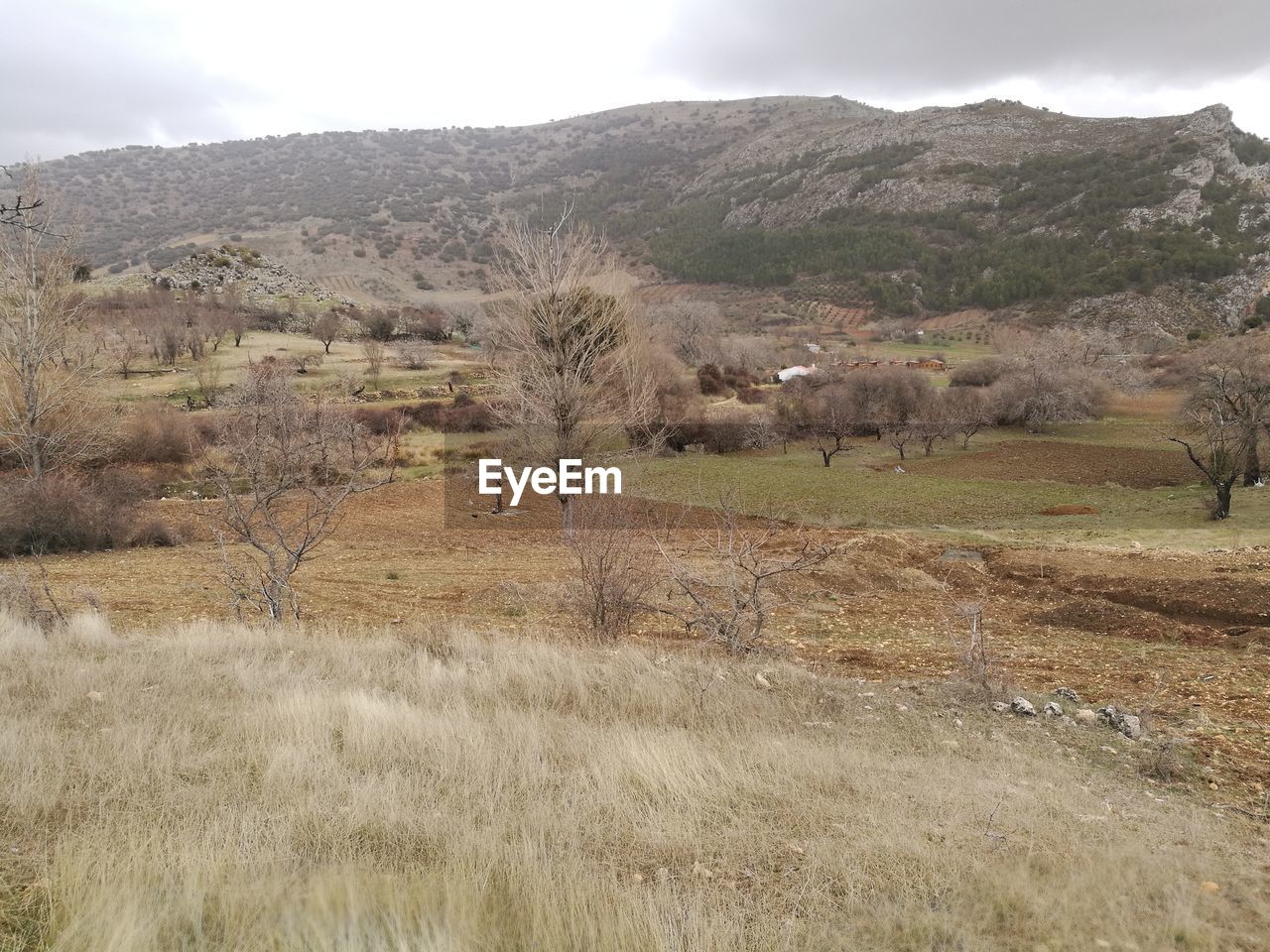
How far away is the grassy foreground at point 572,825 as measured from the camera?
8.73ft

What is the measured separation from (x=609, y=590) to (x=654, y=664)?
3.11 m

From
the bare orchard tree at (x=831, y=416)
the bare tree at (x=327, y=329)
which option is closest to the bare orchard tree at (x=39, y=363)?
the bare tree at (x=327, y=329)

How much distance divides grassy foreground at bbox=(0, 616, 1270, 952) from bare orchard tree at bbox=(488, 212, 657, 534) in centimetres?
1317

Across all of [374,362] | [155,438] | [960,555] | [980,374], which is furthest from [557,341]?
[980,374]

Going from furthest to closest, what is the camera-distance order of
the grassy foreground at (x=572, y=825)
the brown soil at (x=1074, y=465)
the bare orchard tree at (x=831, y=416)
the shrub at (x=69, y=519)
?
the bare orchard tree at (x=831, y=416) → the brown soil at (x=1074, y=465) → the shrub at (x=69, y=519) → the grassy foreground at (x=572, y=825)

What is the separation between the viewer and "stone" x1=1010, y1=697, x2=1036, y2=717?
20.4 feet

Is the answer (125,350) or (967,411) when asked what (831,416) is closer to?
(967,411)

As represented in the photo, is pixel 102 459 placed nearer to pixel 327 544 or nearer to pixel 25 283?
pixel 25 283

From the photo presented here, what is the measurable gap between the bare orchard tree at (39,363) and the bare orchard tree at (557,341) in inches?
523

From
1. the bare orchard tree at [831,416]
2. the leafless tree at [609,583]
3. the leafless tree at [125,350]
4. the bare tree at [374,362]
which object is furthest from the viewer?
the bare tree at [374,362]

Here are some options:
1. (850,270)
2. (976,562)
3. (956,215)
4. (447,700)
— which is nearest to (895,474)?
(976,562)

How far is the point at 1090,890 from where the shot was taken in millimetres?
2965

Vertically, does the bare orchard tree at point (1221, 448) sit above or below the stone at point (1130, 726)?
above

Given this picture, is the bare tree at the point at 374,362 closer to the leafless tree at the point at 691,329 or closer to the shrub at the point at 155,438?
the shrub at the point at 155,438
